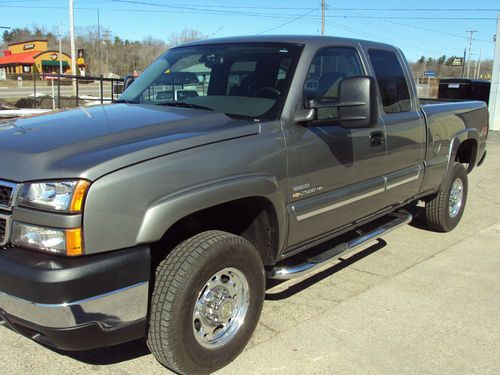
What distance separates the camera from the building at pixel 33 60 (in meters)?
83.9

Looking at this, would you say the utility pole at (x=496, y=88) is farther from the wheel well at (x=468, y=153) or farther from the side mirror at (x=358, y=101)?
the side mirror at (x=358, y=101)

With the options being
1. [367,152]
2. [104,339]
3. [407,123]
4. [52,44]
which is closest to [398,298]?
[367,152]

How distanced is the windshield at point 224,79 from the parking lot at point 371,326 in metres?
1.50

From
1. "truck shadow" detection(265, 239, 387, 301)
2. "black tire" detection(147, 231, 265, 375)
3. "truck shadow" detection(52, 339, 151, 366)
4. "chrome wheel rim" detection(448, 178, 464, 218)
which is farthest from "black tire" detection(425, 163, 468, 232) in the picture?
"truck shadow" detection(52, 339, 151, 366)

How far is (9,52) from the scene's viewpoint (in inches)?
4235

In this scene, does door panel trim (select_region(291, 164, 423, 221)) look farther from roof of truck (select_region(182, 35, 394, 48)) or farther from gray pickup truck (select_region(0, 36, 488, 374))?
roof of truck (select_region(182, 35, 394, 48))

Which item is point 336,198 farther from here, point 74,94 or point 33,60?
point 33,60

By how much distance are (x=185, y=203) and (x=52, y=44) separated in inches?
5199

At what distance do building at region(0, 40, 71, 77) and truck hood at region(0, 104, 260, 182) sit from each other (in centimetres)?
8111

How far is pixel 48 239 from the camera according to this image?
7.65 feet

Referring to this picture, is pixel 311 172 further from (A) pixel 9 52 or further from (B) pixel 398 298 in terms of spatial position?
(A) pixel 9 52

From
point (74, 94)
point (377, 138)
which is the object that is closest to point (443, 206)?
point (377, 138)

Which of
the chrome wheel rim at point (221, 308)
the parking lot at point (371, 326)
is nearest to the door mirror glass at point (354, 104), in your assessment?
the chrome wheel rim at point (221, 308)

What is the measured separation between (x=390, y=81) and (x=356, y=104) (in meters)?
1.47
